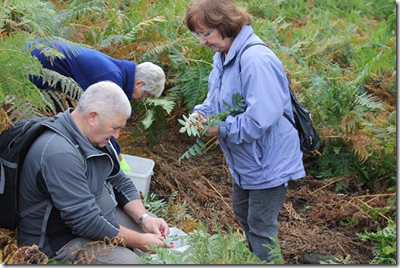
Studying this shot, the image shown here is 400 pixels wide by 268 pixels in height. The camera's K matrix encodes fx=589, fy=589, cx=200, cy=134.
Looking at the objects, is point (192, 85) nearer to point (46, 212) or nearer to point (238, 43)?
point (238, 43)

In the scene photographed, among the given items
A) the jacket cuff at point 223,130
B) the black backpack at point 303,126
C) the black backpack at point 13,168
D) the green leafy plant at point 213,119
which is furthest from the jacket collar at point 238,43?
the black backpack at point 13,168

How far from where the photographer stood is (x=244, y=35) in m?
3.63

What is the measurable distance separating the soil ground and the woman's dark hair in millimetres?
1758

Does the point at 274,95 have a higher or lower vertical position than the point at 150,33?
higher

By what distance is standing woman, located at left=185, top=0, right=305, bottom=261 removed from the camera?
11.3 feet

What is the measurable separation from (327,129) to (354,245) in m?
1.32

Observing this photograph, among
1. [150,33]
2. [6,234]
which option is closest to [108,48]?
[150,33]

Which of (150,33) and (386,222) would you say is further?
(150,33)

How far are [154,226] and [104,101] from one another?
91 cm

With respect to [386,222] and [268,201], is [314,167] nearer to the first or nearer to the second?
[386,222]

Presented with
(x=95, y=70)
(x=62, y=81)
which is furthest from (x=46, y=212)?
(x=95, y=70)

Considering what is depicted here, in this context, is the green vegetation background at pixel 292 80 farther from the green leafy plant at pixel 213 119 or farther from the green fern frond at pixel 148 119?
the green leafy plant at pixel 213 119

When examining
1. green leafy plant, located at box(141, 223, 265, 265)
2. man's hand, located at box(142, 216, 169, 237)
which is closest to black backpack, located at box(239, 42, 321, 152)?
green leafy plant, located at box(141, 223, 265, 265)

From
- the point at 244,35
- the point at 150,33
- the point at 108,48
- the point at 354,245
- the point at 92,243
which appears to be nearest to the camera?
the point at 92,243
